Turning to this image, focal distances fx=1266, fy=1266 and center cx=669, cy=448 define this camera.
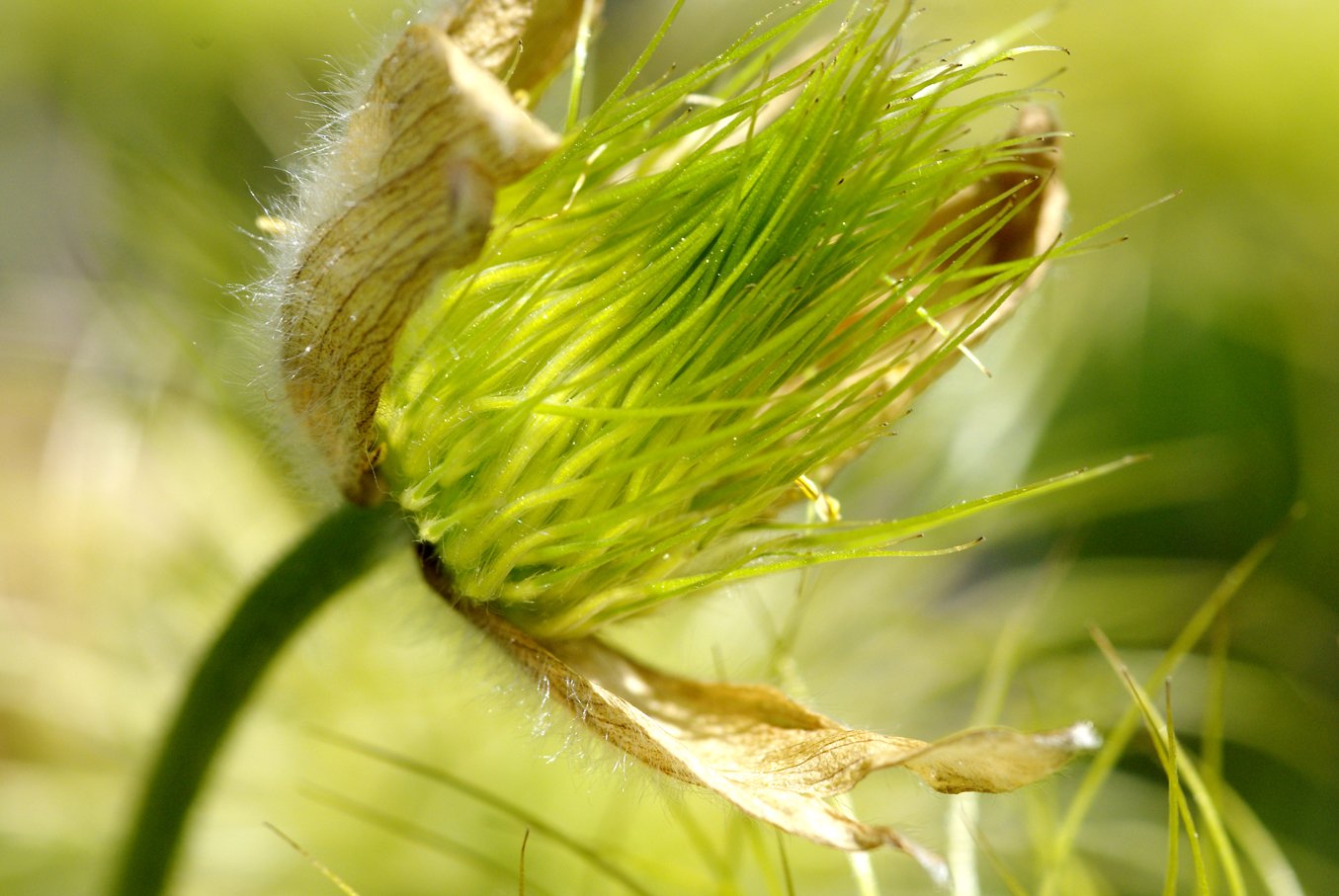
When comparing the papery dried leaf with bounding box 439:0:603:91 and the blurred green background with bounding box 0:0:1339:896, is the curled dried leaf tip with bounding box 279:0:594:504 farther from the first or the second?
the blurred green background with bounding box 0:0:1339:896

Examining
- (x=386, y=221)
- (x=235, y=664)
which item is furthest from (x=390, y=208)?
(x=235, y=664)

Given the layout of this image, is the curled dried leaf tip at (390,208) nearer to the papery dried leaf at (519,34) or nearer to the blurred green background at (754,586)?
the papery dried leaf at (519,34)

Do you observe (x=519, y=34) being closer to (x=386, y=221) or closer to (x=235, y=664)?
(x=386, y=221)

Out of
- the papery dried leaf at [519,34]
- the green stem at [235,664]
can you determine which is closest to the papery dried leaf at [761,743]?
the green stem at [235,664]

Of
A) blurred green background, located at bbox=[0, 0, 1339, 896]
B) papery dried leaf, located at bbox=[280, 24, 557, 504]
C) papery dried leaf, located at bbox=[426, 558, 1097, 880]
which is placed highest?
papery dried leaf, located at bbox=[280, 24, 557, 504]

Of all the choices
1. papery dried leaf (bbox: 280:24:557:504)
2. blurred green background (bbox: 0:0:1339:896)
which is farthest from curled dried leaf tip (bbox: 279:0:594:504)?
blurred green background (bbox: 0:0:1339:896)

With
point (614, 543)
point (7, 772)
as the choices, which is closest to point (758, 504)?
point (614, 543)

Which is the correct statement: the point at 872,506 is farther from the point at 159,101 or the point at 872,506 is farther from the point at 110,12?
the point at 110,12
